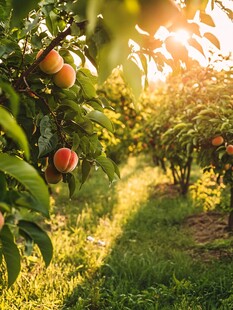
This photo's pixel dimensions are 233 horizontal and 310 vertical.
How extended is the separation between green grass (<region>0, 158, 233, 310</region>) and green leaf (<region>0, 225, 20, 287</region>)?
185cm

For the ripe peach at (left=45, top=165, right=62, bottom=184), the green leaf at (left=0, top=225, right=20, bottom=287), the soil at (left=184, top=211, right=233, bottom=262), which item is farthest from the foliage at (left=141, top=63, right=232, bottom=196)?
the green leaf at (left=0, top=225, right=20, bottom=287)

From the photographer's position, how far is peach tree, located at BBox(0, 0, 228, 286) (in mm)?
693

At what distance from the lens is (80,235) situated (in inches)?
171

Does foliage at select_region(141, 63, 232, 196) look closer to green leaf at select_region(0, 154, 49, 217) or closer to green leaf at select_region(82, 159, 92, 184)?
green leaf at select_region(82, 159, 92, 184)

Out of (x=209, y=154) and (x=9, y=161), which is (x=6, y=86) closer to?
(x=9, y=161)

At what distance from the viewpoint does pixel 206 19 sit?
106 centimetres

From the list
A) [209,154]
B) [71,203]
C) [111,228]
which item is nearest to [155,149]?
[71,203]

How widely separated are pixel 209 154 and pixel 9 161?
3.09 m

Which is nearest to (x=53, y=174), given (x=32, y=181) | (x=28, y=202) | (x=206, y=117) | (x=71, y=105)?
(x=71, y=105)

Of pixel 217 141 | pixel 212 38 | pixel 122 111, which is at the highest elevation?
pixel 122 111

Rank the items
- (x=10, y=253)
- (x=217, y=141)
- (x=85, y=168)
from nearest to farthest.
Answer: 1. (x=10, y=253)
2. (x=85, y=168)
3. (x=217, y=141)

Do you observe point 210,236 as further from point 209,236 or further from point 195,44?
point 195,44

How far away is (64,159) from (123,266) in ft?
7.40

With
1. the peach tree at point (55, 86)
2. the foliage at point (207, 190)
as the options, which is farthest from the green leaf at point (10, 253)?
the foliage at point (207, 190)
